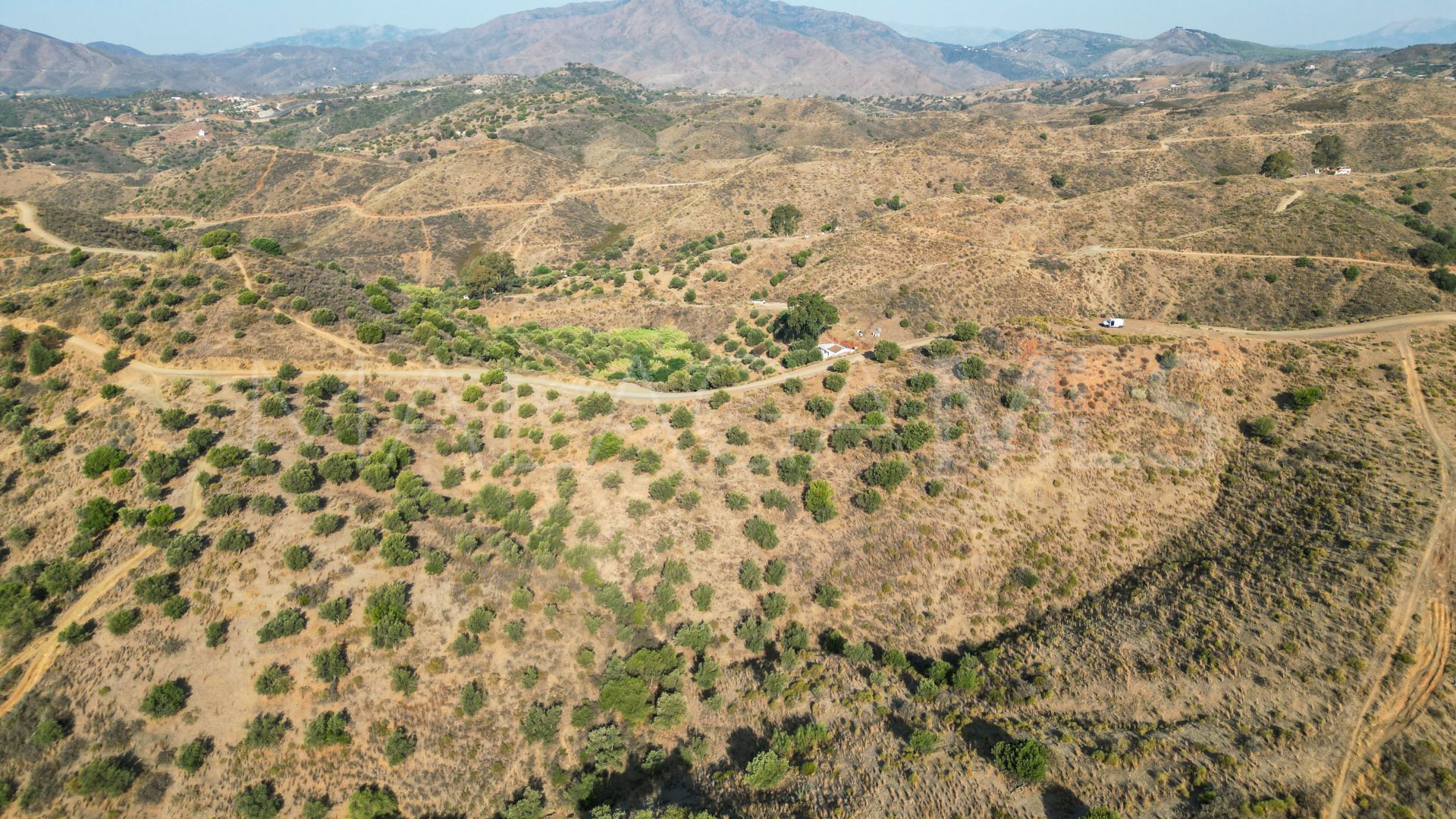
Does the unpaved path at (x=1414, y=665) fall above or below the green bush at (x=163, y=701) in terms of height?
above

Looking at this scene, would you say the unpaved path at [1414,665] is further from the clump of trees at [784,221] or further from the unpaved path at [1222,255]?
the clump of trees at [784,221]

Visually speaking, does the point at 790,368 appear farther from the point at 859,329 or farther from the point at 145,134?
the point at 145,134

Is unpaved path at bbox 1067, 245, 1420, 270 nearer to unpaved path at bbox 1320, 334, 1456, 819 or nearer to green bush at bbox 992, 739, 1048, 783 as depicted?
unpaved path at bbox 1320, 334, 1456, 819

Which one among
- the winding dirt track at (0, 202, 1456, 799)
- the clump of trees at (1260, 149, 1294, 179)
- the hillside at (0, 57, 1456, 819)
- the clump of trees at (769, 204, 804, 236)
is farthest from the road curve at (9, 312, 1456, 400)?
the clump of trees at (1260, 149, 1294, 179)

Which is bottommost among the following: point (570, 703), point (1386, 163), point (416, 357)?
point (570, 703)

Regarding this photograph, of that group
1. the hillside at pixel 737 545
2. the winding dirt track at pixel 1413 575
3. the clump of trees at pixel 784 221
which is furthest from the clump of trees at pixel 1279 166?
the clump of trees at pixel 784 221

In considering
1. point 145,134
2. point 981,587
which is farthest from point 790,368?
point 145,134

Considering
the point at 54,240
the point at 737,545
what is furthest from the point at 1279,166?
the point at 54,240

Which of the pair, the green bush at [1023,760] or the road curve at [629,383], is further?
the road curve at [629,383]
